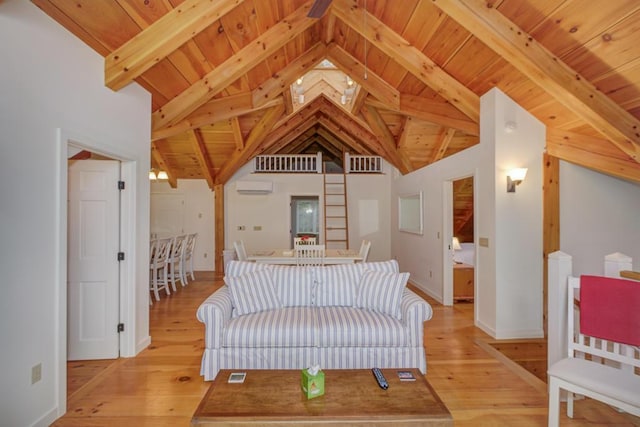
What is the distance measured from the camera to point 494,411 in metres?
2.20

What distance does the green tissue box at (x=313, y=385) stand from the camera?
1624mm

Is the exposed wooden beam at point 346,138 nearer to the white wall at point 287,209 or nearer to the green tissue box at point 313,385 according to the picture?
the white wall at point 287,209

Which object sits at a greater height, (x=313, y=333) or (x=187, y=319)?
(x=313, y=333)

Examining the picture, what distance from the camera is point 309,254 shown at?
4691 millimetres

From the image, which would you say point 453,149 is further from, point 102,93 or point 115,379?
point 115,379

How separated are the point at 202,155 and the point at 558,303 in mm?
5890

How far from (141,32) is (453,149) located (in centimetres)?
501

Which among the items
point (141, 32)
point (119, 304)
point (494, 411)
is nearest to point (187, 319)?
point (119, 304)

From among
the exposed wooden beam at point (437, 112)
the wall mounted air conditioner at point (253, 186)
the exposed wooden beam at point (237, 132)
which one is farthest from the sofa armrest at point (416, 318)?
Answer: the wall mounted air conditioner at point (253, 186)

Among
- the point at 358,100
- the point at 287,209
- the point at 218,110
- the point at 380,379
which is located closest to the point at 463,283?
the point at 358,100

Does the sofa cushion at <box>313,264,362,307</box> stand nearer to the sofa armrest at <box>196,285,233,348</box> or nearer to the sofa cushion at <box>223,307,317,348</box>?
the sofa cushion at <box>223,307,317,348</box>

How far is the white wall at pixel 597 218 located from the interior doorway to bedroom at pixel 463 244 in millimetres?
1068

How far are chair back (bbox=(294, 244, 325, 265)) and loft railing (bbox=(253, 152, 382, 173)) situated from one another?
3477mm

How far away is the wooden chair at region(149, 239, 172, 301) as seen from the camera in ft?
16.8
